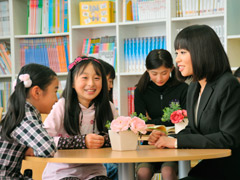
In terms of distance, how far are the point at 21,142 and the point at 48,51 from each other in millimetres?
2989

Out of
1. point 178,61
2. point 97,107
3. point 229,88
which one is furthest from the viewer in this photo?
point 97,107

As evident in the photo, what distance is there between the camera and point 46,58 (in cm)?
488

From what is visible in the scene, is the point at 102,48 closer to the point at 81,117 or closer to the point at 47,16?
the point at 47,16

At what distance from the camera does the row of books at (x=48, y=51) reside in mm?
4814

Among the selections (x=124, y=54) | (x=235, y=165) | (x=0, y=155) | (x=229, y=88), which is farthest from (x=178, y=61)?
(x=124, y=54)

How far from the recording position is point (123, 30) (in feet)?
15.1

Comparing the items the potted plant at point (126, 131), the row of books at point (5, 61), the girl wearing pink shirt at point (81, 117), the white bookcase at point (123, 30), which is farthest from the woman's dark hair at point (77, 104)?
the row of books at point (5, 61)

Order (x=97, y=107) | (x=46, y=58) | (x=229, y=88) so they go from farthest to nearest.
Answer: (x=46, y=58)
(x=97, y=107)
(x=229, y=88)

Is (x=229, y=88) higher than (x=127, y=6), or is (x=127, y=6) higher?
(x=127, y=6)

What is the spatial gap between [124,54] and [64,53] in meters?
0.71

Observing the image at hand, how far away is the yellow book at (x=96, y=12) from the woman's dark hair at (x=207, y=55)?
262 centimetres

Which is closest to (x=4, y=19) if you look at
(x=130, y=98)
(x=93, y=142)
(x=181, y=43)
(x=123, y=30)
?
(x=123, y=30)

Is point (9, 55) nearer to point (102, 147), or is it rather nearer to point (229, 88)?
point (102, 147)

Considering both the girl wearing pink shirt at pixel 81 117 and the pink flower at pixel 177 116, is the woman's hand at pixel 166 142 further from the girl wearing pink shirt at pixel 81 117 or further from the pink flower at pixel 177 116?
the pink flower at pixel 177 116
